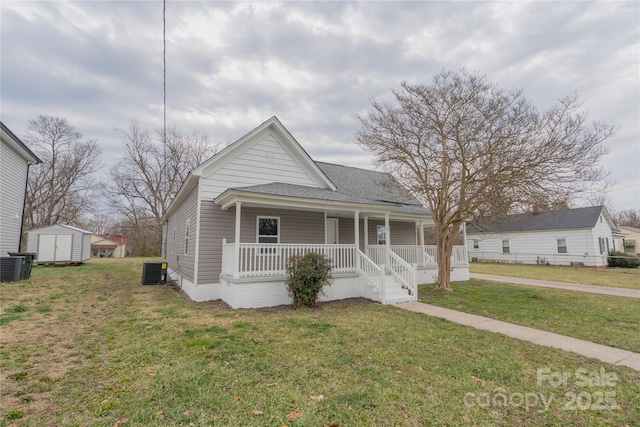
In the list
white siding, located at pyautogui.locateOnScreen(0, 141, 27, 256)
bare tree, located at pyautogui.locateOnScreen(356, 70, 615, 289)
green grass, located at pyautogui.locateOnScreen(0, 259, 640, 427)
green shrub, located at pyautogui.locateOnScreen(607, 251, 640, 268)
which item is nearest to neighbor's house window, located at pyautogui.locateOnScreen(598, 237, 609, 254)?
green shrub, located at pyautogui.locateOnScreen(607, 251, 640, 268)

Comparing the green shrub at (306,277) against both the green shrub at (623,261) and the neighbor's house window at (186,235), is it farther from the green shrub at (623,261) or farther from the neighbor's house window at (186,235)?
the green shrub at (623,261)

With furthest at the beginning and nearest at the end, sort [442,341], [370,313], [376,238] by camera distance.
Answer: [376,238]
[370,313]
[442,341]

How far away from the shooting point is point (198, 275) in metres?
9.26

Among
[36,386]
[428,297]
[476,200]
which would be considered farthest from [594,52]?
[36,386]

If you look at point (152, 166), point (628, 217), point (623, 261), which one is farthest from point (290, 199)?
point (628, 217)

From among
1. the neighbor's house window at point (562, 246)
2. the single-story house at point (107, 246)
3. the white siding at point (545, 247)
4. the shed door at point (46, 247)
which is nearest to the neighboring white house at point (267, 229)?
the shed door at point (46, 247)

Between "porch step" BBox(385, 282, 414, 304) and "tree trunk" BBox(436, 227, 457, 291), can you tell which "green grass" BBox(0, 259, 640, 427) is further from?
"tree trunk" BBox(436, 227, 457, 291)

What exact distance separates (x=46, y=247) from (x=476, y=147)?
86.4 feet

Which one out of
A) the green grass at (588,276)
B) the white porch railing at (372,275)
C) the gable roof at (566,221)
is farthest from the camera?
the gable roof at (566,221)

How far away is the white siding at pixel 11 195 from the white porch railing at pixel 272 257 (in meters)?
11.1

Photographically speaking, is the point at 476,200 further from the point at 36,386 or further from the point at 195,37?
the point at 36,386

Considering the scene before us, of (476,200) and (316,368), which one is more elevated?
(476,200)

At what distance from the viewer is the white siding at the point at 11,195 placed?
12.5 m

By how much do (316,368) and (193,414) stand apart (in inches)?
66.0
